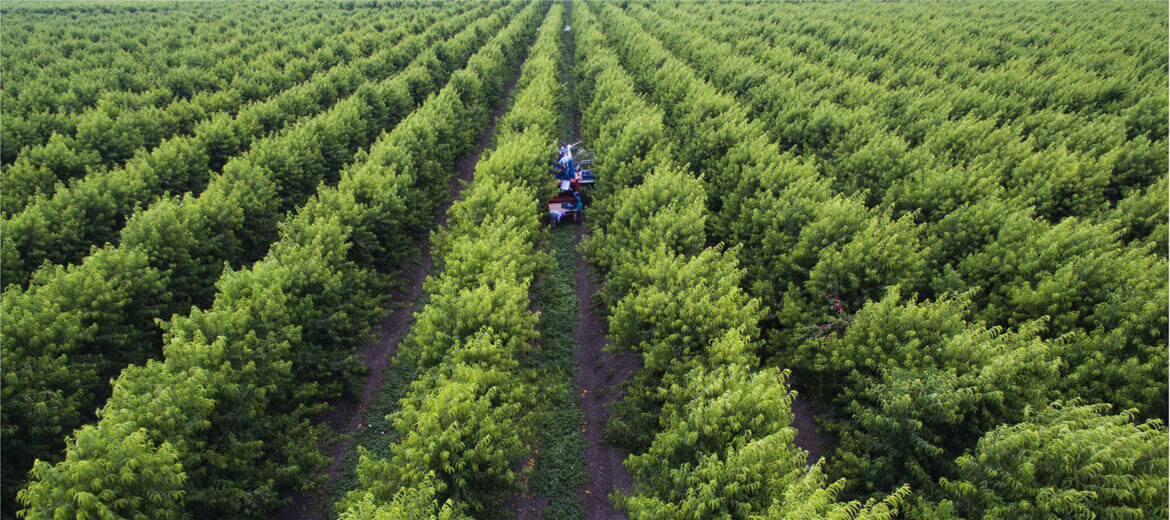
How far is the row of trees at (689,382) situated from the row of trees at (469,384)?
334 cm

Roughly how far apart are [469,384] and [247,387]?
6.48 metres

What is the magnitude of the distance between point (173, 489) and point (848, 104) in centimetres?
3980

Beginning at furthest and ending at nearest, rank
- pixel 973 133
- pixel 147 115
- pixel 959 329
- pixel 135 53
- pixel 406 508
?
pixel 135 53
pixel 147 115
pixel 973 133
pixel 959 329
pixel 406 508

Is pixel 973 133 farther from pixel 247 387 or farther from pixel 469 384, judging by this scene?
pixel 247 387

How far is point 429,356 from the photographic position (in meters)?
15.2

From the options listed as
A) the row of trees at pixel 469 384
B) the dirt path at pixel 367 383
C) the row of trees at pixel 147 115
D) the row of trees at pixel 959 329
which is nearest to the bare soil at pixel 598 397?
the row of trees at pixel 469 384

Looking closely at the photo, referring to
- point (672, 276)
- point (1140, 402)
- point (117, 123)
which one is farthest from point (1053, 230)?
point (117, 123)

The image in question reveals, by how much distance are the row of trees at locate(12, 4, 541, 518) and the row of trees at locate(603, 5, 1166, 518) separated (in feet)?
52.5

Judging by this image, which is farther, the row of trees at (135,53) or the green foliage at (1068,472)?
the row of trees at (135,53)

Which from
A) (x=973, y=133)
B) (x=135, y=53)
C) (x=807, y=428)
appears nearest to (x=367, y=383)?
(x=807, y=428)

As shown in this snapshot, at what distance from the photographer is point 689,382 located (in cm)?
1340

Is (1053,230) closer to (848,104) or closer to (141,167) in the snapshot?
(848,104)

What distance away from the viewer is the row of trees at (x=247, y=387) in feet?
31.9

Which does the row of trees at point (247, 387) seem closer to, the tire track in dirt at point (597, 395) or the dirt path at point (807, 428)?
the tire track in dirt at point (597, 395)
